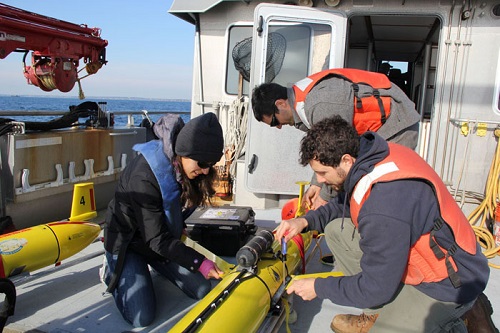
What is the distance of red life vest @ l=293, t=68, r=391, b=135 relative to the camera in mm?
2744

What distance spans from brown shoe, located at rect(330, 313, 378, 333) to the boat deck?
9cm

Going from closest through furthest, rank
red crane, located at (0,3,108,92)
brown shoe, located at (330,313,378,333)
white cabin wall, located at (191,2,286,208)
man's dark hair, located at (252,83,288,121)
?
brown shoe, located at (330,313,378,333), man's dark hair, located at (252,83,288,121), red crane, located at (0,3,108,92), white cabin wall, located at (191,2,286,208)

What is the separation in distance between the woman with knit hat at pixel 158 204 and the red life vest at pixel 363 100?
611 mm

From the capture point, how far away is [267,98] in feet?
9.64

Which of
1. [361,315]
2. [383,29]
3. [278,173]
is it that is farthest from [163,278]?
[383,29]

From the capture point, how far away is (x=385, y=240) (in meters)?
1.75

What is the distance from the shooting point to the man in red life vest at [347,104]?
8.94ft

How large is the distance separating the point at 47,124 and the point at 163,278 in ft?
9.70

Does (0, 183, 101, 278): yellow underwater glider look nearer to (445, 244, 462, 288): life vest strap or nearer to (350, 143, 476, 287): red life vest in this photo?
(350, 143, 476, 287): red life vest

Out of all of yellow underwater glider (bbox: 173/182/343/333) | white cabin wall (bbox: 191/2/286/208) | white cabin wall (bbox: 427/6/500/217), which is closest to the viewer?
yellow underwater glider (bbox: 173/182/343/333)

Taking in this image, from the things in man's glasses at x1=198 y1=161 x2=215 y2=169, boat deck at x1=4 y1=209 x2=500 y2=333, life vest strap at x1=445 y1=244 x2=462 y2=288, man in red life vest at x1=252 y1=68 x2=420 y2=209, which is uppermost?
man in red life vest at x1=252 y1=68 x2=420 y2=209

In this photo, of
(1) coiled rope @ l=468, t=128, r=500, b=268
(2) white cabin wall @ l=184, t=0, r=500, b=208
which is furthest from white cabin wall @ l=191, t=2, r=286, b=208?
(1) coiled rope @ l=468, t=128, r=500, b=268

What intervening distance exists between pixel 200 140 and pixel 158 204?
0.51 metres

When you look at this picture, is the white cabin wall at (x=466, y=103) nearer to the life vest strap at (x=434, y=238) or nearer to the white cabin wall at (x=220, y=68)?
the white cabin wall at (x=220, y=68)
